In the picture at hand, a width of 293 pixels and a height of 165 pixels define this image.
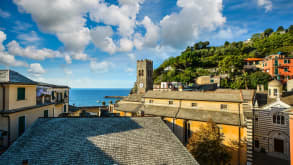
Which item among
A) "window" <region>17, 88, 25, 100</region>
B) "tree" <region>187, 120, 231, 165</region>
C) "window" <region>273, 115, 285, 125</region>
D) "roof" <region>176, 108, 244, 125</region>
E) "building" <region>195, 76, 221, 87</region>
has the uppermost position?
"building" <region>195, 76, 221, 87</region>

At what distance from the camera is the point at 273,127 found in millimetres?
24203

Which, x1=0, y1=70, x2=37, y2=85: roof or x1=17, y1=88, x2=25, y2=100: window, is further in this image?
x1=17, y1=88, x2=25, y2=100: window

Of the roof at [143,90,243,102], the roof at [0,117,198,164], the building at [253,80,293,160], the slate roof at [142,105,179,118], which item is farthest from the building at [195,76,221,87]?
the roof at [0,117,198,164]

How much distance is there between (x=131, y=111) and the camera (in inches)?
1281

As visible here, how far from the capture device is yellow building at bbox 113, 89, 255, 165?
2014cm

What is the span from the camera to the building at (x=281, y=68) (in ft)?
168

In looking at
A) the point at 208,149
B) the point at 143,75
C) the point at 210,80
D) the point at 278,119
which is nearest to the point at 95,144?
the point at 208,149

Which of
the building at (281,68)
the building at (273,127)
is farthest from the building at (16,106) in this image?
the building at (281,68)

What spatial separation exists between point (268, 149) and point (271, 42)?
3224 inches

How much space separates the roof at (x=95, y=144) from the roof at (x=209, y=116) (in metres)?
9.97

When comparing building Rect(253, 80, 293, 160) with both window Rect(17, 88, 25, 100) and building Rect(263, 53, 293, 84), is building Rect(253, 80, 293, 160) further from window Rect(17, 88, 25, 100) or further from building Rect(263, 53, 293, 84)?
window Rect(17, 88, 25, 100)

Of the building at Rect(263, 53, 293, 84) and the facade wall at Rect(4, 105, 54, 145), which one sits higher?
the building at Rect(263, 53, 293, 84)

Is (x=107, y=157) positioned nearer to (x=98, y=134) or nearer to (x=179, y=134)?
(x=98, y=134)

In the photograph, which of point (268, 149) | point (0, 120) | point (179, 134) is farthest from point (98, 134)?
point (268, 149)
